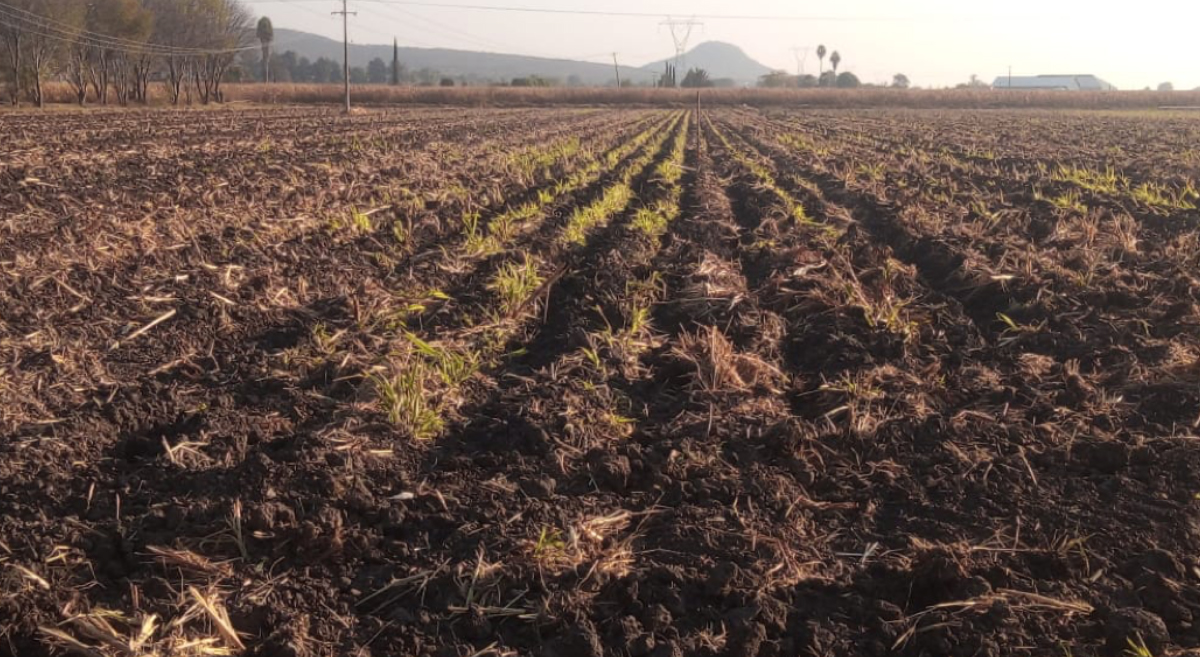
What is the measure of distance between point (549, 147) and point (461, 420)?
16.4 metres

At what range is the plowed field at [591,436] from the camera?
2.84 m

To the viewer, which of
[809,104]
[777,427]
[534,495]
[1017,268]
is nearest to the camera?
[534,495]

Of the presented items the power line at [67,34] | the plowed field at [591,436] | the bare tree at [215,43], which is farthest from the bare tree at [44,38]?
the plowed field at [591,436]

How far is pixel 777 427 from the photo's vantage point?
4293 millimetres

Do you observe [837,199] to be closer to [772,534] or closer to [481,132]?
[772,534]

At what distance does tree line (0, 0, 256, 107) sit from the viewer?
135 feet

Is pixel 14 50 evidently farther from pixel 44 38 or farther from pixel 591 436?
pixel 591 436

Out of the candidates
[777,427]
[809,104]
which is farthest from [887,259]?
[809,104]

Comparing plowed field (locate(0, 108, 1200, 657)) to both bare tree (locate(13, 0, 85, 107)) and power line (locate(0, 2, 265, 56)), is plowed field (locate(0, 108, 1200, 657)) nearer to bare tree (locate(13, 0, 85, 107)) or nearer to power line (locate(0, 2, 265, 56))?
bare tree (locate(13, 0, 85, 107))

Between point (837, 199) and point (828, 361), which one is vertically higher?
point (837, 199)

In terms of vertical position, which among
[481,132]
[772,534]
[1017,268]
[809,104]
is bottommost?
[772,534]

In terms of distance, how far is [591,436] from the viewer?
422 cm

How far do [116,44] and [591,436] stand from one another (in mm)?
55320

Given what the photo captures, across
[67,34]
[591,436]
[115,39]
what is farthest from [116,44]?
[591,436]
